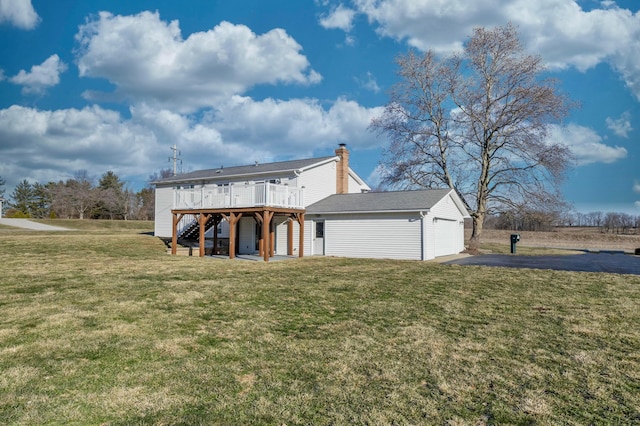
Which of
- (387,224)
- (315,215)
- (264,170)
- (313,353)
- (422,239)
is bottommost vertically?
(313,353)

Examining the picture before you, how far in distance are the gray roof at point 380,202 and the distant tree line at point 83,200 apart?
4183 cm

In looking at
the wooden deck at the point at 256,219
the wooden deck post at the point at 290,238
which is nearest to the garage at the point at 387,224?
the wooden deck post at the point at 290,238

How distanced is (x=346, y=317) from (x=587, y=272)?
1108cm

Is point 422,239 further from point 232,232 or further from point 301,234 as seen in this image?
point 232,232

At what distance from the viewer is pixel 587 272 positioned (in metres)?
13.7

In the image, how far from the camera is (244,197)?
19797mm

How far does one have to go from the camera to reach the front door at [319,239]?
21.1m

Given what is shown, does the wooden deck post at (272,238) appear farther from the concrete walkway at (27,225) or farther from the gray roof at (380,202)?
the concrete walkway at (27,225)

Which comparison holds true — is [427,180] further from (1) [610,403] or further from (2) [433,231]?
(1) [610,403]

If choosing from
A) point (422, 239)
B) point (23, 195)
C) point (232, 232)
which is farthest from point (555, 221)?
point (23, 195)

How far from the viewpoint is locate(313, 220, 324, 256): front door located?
69.2 feet

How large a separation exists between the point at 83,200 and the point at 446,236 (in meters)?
48.0

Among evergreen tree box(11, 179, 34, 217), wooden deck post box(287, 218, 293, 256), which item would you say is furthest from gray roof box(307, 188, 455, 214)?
evergreen tree box(11, 179, 34, 217)

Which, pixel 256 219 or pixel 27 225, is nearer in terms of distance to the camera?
pixel 256 219
